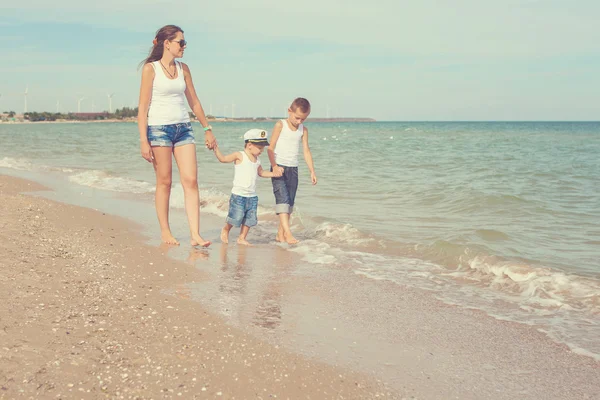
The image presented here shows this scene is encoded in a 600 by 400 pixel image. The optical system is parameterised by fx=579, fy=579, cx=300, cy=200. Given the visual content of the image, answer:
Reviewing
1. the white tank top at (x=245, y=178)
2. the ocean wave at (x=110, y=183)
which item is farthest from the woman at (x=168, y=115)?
the ocean wave at (x=110, y=183)

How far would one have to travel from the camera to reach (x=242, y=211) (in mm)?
6371

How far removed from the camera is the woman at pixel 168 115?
5387 millimetres

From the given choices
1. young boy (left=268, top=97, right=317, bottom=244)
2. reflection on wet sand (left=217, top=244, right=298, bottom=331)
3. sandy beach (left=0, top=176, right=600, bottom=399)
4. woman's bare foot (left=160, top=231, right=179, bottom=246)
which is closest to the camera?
sandy beach (left=0, top=176, right=600, bottom=399)

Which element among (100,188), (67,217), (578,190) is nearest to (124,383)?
(67,217)

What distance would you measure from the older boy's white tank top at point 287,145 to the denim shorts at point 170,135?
1.25m

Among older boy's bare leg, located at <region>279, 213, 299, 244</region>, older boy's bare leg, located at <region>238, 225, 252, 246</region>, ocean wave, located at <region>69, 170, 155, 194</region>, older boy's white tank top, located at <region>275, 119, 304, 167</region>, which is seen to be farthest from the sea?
older boy's white tank top, located at <region>275, 119, 304, 167</region>

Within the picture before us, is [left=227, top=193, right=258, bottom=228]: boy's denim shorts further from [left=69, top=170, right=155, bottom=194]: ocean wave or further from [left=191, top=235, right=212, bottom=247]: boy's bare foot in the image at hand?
[left=69, top=170, right=155, bottom=194]: ocean wave

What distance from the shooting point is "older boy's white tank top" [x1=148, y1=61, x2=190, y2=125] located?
5398 mm

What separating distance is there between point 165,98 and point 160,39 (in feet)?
1.81

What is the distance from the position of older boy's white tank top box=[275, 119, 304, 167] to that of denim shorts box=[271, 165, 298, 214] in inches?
3.2

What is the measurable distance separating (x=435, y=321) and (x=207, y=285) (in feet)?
5.51

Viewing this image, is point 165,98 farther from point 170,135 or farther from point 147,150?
point 147,150

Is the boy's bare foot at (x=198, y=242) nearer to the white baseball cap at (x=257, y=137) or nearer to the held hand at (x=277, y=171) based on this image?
the held hand at (x=277, y=171)

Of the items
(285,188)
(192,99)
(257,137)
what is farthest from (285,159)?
(192,99)
